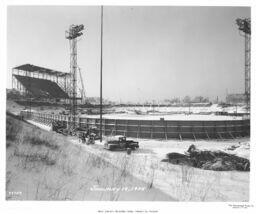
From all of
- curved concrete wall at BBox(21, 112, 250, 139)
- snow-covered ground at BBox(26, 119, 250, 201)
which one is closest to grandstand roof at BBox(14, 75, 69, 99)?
curved concrete wall at BBox(21, 112, 250, 139)

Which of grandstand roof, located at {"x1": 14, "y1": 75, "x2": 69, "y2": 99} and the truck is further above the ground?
grandstand roof, located at {"x1": 14, "y1": 75, "x2": 69, "y2": 99}

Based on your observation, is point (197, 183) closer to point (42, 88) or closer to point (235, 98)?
point (42, 88)

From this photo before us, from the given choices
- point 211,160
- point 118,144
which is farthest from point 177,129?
point 211,160

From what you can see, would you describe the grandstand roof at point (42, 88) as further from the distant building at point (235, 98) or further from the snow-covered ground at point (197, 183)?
the snow-covered ground at point (197, 183)

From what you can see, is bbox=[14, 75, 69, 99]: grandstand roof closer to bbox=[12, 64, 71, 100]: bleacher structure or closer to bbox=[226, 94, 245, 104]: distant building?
bbox=[12, 64, 71, 100]: bleacher structure
